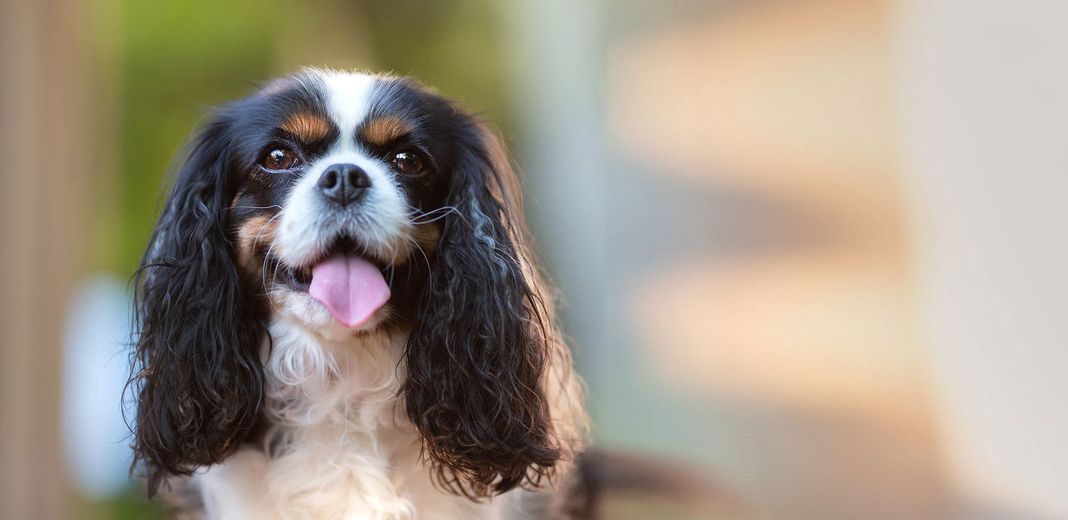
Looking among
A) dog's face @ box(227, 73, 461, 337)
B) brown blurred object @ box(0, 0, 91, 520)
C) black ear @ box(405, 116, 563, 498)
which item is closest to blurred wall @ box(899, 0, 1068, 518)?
black ear @ box(405, 116, 563, 498)

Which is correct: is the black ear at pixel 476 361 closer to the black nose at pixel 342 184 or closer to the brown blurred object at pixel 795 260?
the black nose at pixel 342 184

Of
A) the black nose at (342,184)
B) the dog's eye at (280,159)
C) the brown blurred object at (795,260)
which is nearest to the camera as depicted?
the black nose at (342,184)

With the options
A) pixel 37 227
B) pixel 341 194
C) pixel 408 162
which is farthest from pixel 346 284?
pixel 37 227

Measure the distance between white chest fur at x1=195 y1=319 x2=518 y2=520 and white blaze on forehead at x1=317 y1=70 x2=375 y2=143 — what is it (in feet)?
1.10

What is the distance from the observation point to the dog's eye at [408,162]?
1463mm

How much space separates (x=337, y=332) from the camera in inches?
55.8

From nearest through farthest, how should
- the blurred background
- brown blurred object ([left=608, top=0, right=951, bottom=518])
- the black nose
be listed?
1. the black nose
2. the blurred background
3. brown blurred object ([left=608, top=0, right=951, bottom=518])

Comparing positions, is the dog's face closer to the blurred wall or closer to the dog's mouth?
the dog's mouth

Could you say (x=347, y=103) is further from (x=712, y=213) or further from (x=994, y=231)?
(x=994, y=231)

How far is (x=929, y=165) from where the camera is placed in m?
1.67

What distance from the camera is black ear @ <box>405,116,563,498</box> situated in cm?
145

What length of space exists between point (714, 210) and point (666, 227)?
109mm

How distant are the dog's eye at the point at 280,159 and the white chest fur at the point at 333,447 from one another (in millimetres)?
257

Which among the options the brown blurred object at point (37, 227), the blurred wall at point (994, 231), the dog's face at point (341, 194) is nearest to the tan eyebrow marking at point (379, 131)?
the dog's face at point (341, 194)
